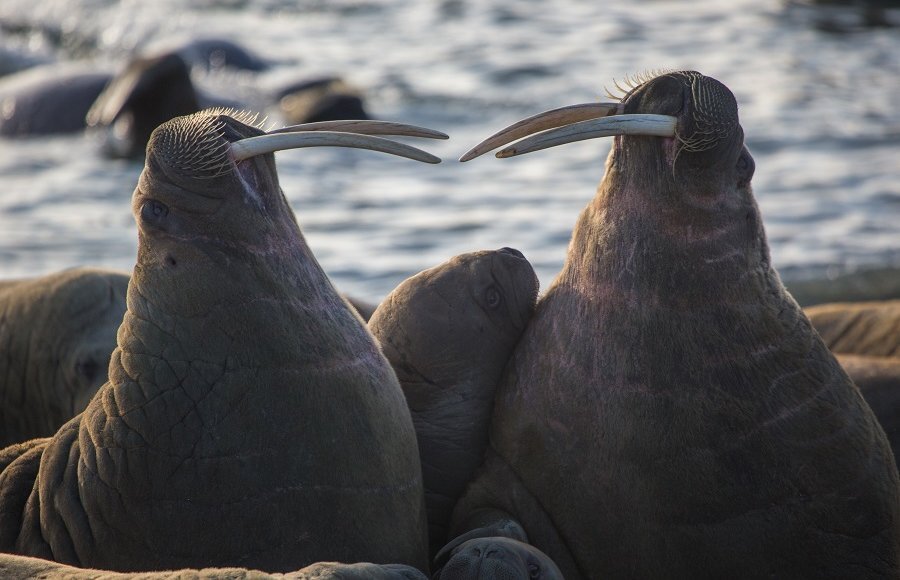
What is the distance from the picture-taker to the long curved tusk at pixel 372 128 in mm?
4719

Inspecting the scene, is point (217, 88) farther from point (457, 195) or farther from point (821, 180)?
point (821, 180)

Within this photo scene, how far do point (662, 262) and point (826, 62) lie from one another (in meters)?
13.9

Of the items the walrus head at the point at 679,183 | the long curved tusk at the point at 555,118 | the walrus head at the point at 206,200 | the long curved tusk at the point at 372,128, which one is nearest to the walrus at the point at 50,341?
the long curved tusk at the point at 372,128

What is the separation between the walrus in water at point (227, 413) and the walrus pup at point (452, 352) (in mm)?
623

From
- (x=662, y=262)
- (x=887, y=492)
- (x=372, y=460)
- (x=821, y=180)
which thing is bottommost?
(x=821, y=180)

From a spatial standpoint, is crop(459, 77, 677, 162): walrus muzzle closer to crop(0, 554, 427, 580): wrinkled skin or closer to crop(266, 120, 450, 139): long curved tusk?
crop(266, 120, 450, 139): long curved tusk

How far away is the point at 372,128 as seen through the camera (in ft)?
16.1

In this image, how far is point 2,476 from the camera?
16.1ft

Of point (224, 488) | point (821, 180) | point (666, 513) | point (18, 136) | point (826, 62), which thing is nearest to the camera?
point (224, 488)

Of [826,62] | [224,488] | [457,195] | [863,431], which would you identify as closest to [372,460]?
[224,488]

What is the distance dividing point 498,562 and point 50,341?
152 inches

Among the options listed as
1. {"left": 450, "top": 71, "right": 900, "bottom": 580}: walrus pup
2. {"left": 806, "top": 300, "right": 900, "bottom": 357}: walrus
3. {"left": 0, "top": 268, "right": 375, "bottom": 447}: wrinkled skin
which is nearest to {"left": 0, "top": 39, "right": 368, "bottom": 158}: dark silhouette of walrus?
{"left": 0, "top": 268, "right": 375, "bottom": 447}: wrinkled skin

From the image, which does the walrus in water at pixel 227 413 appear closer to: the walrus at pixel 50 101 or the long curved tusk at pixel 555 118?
the long curved tusk at pixel 555 118

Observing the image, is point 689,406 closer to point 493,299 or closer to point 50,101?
point 493,299
